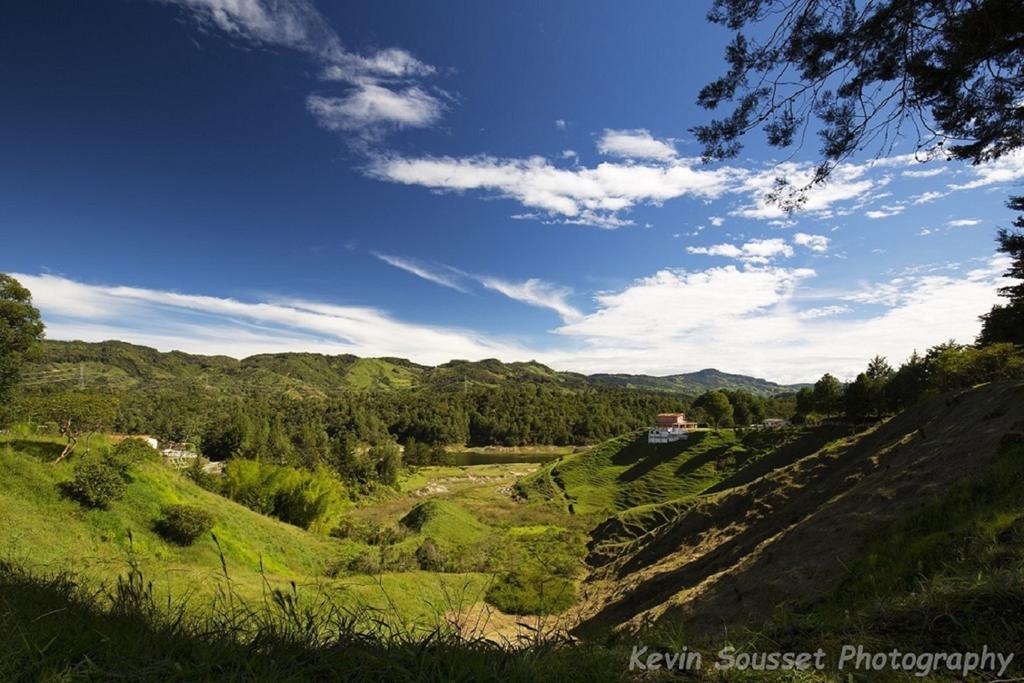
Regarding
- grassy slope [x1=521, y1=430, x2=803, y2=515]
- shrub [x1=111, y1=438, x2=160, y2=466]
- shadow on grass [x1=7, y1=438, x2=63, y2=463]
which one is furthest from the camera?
grassy slope [x1=521, y1=430, x2=803, y2=515]

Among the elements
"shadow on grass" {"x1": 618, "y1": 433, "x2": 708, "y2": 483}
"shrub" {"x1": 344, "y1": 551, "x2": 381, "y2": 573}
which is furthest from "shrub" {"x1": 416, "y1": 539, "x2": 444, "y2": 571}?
"shadow on grass" {"x1": 618, "y1": 433, "x2": 708, "y2": 483}

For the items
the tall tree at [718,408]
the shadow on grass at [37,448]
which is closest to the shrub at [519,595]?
the shadow on grass at [37,448]

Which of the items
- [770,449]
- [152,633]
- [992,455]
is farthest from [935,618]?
[770,449]

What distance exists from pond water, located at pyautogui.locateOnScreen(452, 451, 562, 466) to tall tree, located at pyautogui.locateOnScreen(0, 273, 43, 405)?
4085 inches

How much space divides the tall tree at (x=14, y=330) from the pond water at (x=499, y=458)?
104 m

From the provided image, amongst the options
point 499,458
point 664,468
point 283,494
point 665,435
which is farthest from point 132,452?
point 499,458

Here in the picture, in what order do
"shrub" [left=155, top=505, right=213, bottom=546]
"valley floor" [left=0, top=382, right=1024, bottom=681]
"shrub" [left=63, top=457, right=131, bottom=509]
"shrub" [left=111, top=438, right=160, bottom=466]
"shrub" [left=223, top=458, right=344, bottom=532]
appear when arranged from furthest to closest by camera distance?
"shrub" [left=223, top=458, right=344, bottom=532]
"shrub" [left=111, top=438, right=160, bottom=466]
"shrub" [left=155, top=505, right=213, bottom=546]
"shrub" [left=63, top=457, right=131, bottom=509]
"valley floor" [left=0, top=382, right=1024, bottom=681]

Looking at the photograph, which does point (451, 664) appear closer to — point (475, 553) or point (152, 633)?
point (152, 633)

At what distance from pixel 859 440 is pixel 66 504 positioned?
120ft

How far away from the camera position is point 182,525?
19938mm

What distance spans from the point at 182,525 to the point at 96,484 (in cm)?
376

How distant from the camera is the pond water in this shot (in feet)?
416

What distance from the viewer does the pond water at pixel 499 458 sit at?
127m

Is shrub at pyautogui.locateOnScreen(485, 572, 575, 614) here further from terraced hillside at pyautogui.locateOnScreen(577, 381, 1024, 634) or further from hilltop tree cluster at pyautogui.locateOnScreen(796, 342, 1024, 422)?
hilltop tree cluster at pyautogui.locateOnScreen(796, 342, 1024, 422)
